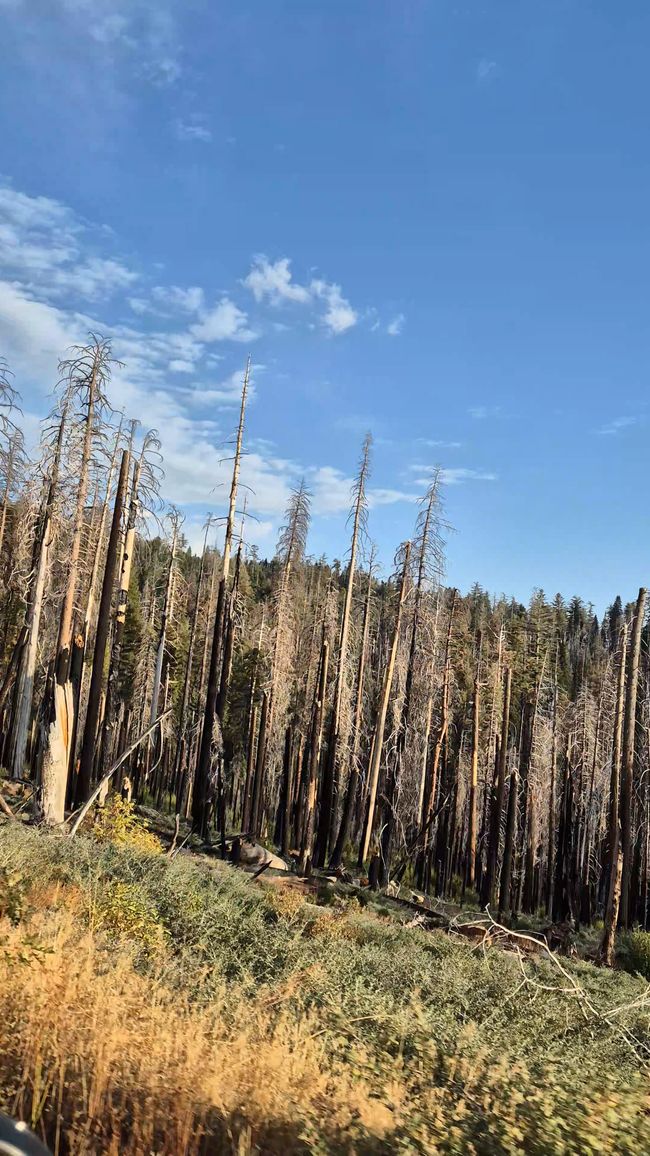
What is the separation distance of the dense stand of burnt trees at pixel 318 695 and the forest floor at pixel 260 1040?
288 inches

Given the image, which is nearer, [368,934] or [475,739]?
[368,934]

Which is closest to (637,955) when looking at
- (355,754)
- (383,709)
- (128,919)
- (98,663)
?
(383,709)

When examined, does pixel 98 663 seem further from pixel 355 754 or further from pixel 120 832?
pixel 355 754

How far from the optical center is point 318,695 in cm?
2234

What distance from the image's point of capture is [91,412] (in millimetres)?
18156

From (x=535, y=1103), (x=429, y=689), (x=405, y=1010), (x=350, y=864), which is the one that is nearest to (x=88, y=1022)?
(x=535, y=1103)

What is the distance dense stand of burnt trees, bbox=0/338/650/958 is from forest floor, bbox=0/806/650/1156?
732cm

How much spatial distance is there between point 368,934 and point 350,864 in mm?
21515

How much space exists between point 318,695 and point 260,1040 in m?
16.9

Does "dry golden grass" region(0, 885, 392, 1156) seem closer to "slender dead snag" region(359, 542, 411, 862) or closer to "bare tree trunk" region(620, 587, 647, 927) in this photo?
"bare tree trunk" region(620, 587, 647, 927)

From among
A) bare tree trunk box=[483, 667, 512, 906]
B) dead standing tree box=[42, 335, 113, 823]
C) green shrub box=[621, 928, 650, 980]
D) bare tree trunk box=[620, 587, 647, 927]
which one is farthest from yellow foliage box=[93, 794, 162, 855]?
bare tree trunk box=[483, 667, 512, 906]

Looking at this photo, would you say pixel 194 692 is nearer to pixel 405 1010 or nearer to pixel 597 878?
pixel 597 878

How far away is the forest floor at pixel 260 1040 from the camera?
4.12 meters

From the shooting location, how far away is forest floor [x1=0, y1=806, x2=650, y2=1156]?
412cm
